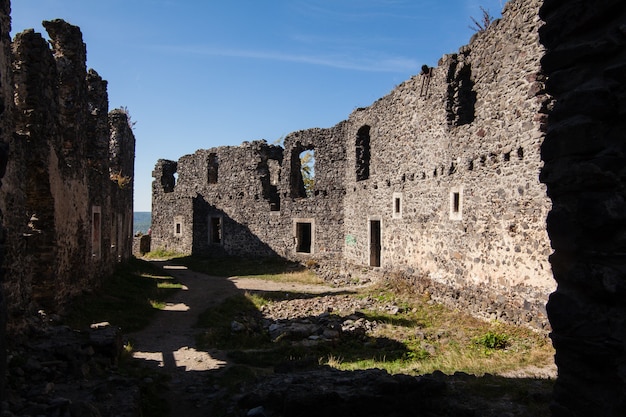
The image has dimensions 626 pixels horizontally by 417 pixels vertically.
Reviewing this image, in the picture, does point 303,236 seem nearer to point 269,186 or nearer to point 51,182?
point 269,186

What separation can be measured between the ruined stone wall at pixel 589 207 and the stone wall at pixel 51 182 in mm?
7070

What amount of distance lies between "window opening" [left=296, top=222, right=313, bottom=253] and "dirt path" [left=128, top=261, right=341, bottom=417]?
460cm

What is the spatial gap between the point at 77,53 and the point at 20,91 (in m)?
3.96

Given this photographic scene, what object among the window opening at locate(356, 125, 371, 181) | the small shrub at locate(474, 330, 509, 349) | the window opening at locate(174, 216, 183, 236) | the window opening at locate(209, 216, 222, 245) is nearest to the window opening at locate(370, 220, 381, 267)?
the window opening at locate(356, 125, 371, 181)

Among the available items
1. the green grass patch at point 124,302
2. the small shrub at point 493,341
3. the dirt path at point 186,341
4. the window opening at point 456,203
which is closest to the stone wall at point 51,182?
the green grass patch at point 124,302

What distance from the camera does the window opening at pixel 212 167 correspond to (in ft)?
88.9

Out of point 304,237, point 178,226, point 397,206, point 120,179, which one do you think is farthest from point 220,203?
point 397,206

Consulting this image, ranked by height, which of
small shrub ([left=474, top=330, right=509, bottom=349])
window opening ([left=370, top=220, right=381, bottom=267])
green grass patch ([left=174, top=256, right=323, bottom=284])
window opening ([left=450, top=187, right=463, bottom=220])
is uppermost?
window opening ([left=450, top=187, right=463, bottom=220])

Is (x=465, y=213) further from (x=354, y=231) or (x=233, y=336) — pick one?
(x=354, y=231)

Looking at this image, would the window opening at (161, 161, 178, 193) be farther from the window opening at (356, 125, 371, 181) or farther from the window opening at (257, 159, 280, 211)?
the window opening at (356, 125, 371, 181)

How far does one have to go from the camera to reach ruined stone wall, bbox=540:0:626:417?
10.2ft

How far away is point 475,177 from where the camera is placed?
11.5m

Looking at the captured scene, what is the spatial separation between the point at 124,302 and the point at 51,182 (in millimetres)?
4344

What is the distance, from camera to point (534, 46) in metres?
9.71
